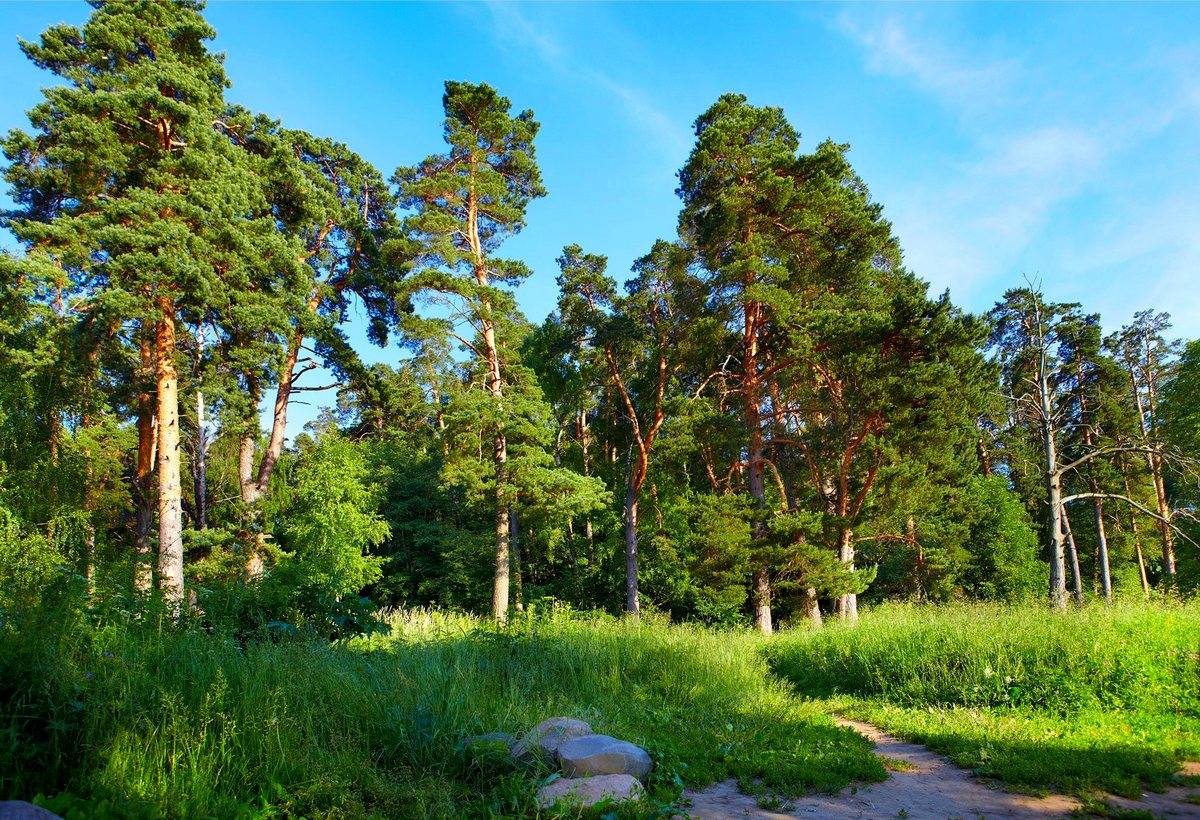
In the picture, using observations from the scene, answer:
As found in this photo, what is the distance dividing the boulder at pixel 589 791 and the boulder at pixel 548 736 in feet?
1.58

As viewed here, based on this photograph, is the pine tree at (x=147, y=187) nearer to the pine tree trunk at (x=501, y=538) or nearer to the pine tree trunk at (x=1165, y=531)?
the pine tree trunk at (x=501, y=538)

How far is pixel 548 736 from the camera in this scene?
5.41m

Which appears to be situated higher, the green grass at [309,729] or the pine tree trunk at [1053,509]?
the pine tree trunk at [1053,509]

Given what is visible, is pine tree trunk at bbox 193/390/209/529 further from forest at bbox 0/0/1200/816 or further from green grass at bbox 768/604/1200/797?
green grass at bbox 768/604/1200/797

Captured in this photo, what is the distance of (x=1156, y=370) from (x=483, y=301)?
99.2 ft

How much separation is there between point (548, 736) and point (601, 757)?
66 centimetres

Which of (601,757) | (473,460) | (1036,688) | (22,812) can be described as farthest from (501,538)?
(22,812)

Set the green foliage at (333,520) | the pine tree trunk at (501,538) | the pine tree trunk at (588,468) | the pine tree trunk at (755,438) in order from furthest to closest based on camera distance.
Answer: the pine tree trunk at (588,468) → the green foliage at (333,520) → the pine tree trunk at (501,538) → the pine tree trunk at (755,438)

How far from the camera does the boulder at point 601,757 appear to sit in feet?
16.0

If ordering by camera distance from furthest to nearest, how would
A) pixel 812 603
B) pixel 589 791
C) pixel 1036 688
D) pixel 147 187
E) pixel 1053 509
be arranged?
pixel 812 603 < pixel 147 187 < pixel 1053 509 < pixel 1036 688 < pixel 589 791

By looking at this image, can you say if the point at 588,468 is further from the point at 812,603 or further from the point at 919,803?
the point at 919,803

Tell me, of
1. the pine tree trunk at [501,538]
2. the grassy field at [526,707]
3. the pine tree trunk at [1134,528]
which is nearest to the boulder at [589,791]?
the grassy field at [526,707]

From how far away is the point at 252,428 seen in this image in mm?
17781

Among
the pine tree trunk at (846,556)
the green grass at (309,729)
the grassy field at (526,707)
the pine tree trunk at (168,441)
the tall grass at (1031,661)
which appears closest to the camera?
the green grass at (309,729)
